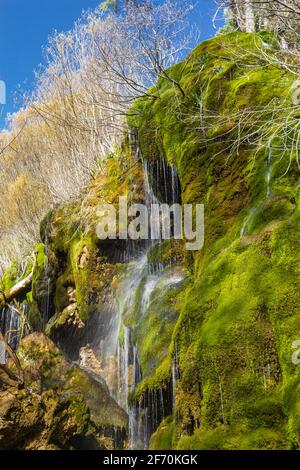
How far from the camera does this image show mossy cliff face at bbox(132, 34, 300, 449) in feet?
9.46

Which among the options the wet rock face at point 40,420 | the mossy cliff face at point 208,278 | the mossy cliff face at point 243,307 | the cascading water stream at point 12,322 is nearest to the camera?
the mossy cliff face at point 243,307

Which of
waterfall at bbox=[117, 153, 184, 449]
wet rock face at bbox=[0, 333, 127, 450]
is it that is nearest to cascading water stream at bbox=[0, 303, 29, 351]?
waterfall at bbox=[117, 153, 184, 449]

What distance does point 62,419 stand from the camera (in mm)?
5586

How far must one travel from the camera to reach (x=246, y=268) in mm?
3623

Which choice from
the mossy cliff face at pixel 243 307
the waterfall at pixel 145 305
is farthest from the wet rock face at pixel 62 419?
the mossy cliff face at pixel 243 307

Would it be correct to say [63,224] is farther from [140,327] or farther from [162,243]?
[140,327]

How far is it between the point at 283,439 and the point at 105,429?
3.93m

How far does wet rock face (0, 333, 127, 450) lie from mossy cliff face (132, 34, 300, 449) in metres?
1.81

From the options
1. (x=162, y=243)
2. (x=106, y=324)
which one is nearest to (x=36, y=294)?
(x=106, y=324)

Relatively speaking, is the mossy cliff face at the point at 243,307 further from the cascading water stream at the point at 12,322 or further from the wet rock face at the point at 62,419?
the cascading water stream at the point at 12,322

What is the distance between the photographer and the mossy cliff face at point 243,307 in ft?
9.46

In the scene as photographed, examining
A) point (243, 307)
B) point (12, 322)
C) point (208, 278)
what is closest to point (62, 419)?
point (208, 278)

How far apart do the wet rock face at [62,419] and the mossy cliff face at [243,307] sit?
71.4 inches

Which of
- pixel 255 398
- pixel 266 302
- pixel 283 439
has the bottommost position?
pixel 283 439
